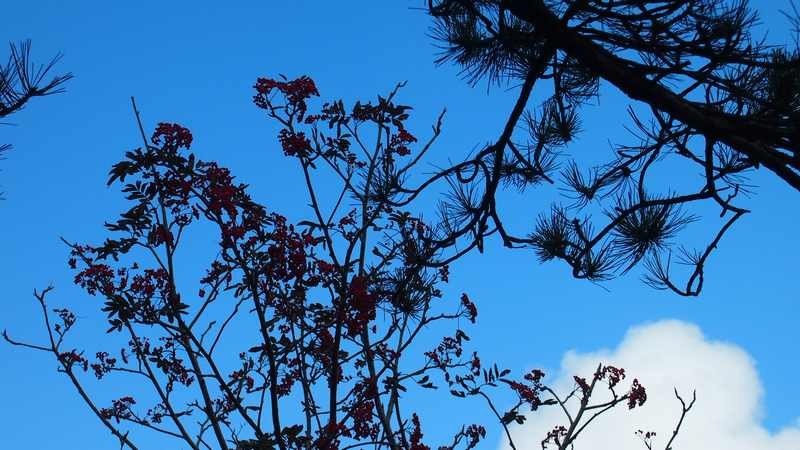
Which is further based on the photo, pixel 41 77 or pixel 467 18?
pixel 467 18

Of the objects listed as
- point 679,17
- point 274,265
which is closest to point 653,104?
point 679,17

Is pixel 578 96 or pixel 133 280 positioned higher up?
pixel 578 96

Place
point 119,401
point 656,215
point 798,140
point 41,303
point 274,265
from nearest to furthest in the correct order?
point 798,140 < point 274,265 < point 656,215 < point 119,401 < point 41,303

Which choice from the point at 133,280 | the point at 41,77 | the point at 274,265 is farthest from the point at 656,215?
the point at 41,77

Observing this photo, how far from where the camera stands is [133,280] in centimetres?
321

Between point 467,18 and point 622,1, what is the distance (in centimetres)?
98

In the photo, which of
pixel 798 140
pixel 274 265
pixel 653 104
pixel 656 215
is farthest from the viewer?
pixel 656 215

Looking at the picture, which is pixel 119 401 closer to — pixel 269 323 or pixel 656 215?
pixel 269 323

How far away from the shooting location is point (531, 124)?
3859 millimetres

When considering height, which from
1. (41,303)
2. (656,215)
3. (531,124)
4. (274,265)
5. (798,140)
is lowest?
(798,140)

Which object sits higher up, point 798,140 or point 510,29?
point 510,29

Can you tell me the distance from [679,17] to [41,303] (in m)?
3.35

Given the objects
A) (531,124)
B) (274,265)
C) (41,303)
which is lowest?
(274,265)

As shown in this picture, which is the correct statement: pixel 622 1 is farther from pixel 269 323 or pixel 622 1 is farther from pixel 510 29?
pixel 269 323
